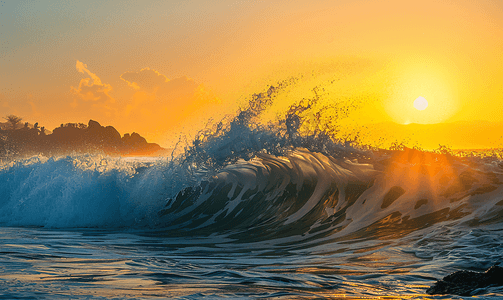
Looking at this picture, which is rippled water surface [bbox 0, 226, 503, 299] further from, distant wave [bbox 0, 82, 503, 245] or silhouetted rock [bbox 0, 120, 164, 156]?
silhouetted rock [bbox 0, 120, 164, 156]

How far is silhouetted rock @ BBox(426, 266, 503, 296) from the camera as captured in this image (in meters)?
3.01

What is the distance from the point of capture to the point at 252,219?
8.61 meters

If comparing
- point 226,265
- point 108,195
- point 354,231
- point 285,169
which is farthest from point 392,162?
point 108,195

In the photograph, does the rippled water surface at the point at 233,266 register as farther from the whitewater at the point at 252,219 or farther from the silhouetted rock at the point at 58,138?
the silhouetted rock at the point at 58,138

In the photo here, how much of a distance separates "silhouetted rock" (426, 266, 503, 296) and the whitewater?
0.10 metres

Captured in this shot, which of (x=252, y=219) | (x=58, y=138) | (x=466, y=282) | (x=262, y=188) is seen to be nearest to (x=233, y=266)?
(x=466, y=282)

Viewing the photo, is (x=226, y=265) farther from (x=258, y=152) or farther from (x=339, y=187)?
(x=258, y=152)

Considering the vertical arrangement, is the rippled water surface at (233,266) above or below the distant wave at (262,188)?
below

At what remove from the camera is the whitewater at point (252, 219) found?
367 centimetres

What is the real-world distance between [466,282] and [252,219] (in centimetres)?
578

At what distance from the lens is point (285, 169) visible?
10.5 metres

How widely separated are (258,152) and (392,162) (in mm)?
3445

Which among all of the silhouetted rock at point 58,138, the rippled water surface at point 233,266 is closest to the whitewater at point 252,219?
the rippled water surface at point 233,266

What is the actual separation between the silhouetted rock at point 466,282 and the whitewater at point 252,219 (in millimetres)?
98
